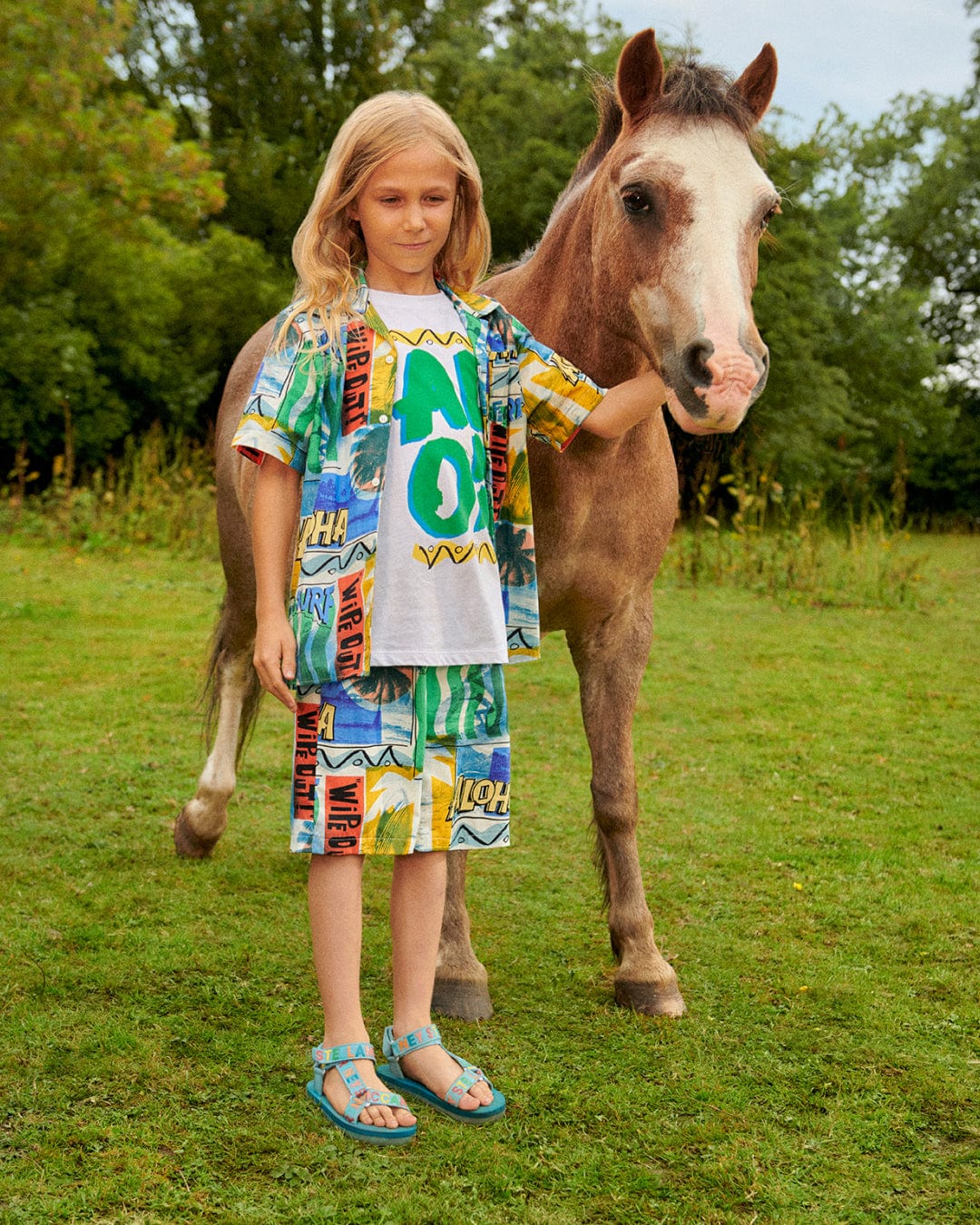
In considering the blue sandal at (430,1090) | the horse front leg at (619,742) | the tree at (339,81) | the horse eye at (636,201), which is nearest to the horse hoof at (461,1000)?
the blue sandal at (430,1090)

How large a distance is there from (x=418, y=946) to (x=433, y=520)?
85 centimetres

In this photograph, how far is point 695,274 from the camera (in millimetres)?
2102

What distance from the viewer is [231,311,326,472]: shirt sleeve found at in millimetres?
2139

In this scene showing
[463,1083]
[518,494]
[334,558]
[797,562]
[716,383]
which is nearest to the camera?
[716,383]

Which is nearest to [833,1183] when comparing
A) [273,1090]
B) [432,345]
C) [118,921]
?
[273,1090]

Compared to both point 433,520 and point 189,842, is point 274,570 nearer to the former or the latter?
point 433,520

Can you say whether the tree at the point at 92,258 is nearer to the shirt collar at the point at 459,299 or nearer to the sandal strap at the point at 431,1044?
the shirt collar at the point at 459,299

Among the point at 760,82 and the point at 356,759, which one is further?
the point at 760,82

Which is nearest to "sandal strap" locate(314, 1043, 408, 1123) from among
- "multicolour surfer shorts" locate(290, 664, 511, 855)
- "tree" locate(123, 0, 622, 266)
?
"multicolour surfer shorts" locate(290, 664, 511, 855)

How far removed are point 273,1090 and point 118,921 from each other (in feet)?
3.47

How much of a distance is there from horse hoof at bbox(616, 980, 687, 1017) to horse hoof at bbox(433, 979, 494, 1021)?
0.34 m

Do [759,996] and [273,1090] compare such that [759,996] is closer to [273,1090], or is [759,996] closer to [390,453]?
[273,1090]

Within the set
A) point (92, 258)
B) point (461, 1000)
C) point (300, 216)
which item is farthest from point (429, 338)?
point (300, 216)

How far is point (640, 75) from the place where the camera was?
7.64 ft
